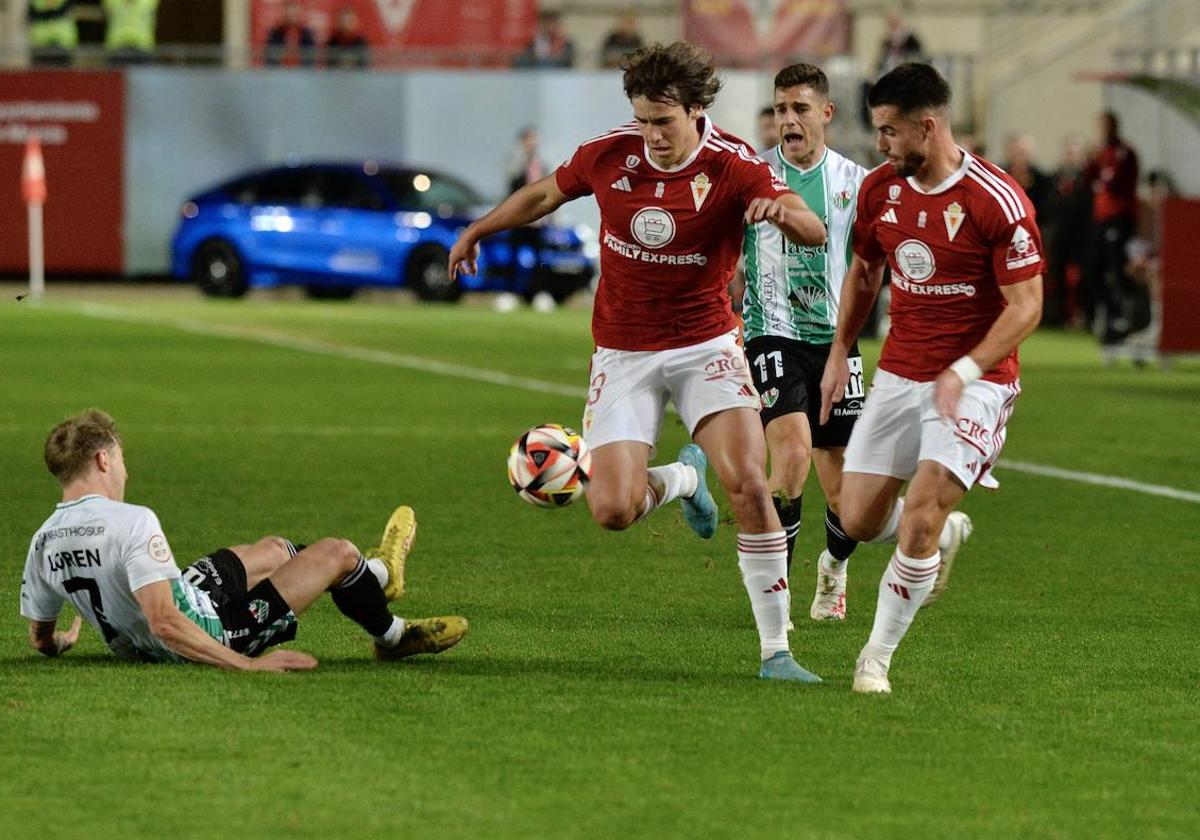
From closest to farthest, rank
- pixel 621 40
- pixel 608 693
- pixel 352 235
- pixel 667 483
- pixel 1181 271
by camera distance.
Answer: pixel 608 693 < pixel 667 483 < pixel 1181 271 < pixel 352 235 < pixel 621 40

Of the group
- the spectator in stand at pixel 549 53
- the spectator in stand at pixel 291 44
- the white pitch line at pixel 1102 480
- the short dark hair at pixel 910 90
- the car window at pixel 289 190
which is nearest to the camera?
the short dark hair at pixel 910 90

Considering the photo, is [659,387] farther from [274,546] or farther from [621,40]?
[621,40]

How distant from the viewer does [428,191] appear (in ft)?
110

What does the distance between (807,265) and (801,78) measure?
774 millimetres

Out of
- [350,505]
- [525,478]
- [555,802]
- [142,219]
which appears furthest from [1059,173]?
[555,802]

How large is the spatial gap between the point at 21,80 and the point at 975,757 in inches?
1244

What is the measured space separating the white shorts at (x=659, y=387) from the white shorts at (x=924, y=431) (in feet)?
1.62

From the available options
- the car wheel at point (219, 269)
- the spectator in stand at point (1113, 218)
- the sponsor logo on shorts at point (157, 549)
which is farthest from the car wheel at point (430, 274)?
the sponsor logo on shorts at point (157, 549)

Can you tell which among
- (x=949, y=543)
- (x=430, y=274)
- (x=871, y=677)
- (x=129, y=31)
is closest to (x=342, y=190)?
(x=430, y=274)

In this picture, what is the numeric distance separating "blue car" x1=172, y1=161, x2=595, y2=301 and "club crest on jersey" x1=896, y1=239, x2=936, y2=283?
2508cm

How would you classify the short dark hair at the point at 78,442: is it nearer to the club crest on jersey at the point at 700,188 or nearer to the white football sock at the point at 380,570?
the white football sock at the point at 380,570

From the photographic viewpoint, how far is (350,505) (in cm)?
1288

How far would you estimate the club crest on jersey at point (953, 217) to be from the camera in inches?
307

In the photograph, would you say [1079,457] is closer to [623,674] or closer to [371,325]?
[623,674]
